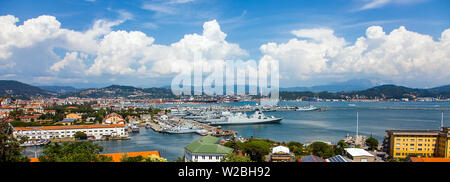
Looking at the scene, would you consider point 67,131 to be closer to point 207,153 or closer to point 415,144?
point 207,153

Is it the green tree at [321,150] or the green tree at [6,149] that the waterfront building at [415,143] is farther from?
the green tree at [6,149]

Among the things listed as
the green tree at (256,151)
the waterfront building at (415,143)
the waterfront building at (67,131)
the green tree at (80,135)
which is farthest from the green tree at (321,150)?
the green tree at (80,135)

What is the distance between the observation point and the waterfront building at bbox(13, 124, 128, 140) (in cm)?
1042

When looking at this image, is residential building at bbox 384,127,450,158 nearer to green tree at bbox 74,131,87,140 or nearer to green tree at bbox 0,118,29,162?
green tree at bbox 0,118,29,162

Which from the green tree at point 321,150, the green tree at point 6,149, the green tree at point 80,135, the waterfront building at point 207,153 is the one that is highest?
the green tree at point 6,149

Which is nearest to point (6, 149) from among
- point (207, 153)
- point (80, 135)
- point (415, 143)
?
point (207, 153)

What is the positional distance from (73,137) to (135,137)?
223 cm

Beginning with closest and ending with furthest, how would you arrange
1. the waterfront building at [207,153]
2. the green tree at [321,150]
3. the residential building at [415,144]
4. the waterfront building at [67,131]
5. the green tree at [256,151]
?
the waterfront building at [207,153] → the green tree at [256,151] → the green tree at [321,150] → the residential building at [415,144] → the waterfront building at [67,131]

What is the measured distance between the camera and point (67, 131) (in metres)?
10.9

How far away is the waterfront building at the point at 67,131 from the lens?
10.4 m

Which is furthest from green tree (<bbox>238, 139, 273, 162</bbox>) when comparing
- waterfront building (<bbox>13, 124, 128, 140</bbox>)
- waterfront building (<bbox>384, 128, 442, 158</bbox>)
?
waterfront building (<bbox>13, 124, 128, 140</bbox>)
